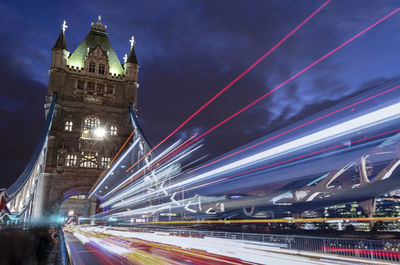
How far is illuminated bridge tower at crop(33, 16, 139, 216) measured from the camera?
4109cm

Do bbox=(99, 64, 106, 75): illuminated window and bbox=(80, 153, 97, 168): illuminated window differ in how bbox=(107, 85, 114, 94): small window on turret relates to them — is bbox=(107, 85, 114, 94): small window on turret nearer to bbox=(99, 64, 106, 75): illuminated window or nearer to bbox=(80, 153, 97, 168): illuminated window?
bbox=(99, 64, 106, 75): illuminated window

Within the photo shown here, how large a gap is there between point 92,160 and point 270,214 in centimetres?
2559

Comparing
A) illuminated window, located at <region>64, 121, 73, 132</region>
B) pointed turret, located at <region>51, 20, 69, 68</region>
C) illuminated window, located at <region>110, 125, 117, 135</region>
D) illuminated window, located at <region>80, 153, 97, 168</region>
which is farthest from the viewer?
pointed turret, located at <region>51, 20, 69, 68</region>

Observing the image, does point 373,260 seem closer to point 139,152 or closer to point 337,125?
point 337,125

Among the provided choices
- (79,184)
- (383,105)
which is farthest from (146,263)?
(79,184)

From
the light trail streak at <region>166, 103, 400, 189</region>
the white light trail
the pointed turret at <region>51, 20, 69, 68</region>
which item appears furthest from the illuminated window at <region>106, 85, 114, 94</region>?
the light trail streak at <region>166, 103, 400, 189</region>

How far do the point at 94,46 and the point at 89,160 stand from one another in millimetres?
20080

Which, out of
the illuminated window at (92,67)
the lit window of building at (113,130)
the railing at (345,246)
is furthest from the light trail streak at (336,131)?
the illuminated window at (92,67)

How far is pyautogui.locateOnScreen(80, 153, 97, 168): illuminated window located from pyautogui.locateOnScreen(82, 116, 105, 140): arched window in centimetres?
251

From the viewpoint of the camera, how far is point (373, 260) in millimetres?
9156

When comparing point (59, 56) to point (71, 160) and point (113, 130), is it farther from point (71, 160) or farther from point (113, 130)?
point (71, 160)

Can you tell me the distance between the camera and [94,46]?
51969mm

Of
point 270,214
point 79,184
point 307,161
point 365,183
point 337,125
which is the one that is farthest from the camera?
point 79,184

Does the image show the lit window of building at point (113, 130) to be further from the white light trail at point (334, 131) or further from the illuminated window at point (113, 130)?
the white light trail at point (334, 131)
